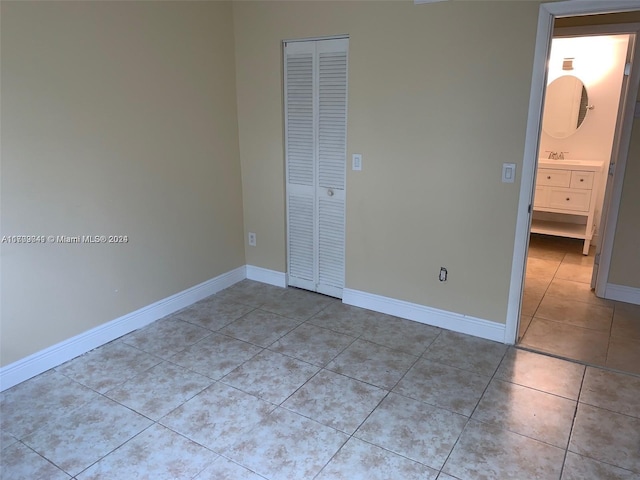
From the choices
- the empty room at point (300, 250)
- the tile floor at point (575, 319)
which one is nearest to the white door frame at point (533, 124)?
the empty room at point (300, 250)

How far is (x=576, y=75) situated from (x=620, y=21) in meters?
1.51

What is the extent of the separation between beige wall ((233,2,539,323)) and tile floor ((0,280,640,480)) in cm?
44

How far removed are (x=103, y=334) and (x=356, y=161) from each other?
Answer: 207 centimetres

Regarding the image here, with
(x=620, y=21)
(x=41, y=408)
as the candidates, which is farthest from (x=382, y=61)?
(x=41, y=408)

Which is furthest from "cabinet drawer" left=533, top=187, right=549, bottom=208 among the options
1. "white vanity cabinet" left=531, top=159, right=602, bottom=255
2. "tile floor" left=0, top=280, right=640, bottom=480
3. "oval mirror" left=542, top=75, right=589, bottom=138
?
"tile floor" left=0, top=280, right=640, bottom=480

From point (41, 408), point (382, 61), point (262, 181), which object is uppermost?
point (382, 61)

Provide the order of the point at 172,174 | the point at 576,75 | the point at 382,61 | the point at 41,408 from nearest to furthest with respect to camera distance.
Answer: the point at 41,408 → the point at 382,61 → the point at 172,174 → the point at 576,75

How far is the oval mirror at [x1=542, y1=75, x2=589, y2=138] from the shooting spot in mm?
4973

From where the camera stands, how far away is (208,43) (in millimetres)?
3404

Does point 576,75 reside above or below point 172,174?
above

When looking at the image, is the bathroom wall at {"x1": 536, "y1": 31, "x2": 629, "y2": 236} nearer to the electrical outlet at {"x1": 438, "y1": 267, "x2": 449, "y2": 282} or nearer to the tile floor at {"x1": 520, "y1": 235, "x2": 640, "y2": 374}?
the tile floor at {"x1": 520, "y1": 235, "x2": 640, "y2": 374}

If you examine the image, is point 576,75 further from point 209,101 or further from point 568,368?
point 209,101

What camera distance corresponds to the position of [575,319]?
134 inches

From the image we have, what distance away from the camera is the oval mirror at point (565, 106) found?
497 cm
